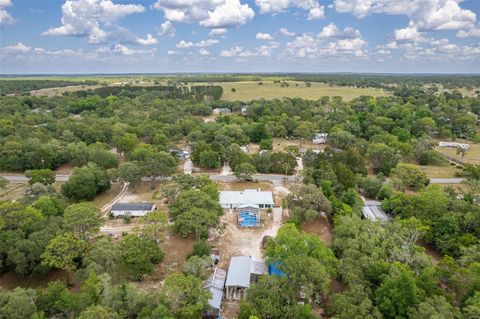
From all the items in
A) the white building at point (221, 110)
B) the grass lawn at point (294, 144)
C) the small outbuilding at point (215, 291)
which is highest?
the white building at point (221, 110)

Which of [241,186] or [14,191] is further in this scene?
[241,186]

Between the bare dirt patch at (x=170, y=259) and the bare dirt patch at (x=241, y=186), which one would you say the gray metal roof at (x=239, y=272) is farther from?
the bare dirt patch at (x=241, y=186)

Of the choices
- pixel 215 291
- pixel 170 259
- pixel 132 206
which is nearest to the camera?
pixel 215 291

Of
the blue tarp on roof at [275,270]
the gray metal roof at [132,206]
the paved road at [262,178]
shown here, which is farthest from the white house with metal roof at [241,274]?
the paved road at [262,178]

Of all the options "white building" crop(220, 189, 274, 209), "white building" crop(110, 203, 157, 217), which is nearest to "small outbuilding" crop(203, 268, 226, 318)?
"white building" crop(220, 189, 274, 209)

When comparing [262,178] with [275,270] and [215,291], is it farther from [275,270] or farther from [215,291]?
[215,291]

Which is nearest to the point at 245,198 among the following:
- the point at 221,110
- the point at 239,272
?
the point at 239,272

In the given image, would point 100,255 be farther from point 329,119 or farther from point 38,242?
point 329,119
